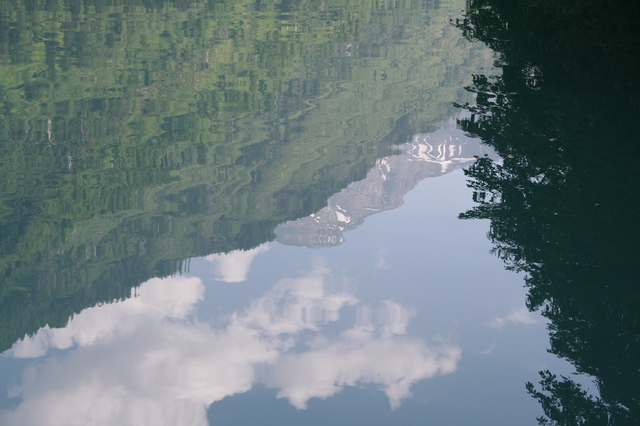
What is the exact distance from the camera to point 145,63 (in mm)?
53531

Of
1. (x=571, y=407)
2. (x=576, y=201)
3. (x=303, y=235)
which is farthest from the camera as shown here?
(x=303, y=235)

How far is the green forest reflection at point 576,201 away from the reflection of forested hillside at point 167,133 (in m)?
12.5

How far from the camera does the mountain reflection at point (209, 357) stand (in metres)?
21.3

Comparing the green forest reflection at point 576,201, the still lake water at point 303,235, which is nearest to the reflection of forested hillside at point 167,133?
the still lake water at point 303,235

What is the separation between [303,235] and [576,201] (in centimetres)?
2138

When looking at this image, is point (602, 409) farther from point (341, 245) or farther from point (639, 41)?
point (639, 41)

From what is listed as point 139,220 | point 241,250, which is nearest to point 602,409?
point 241,250

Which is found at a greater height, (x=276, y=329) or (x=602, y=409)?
(x=602, y=409)

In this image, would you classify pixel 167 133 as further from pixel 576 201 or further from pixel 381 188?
pixel 576 201

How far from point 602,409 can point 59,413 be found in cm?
1530

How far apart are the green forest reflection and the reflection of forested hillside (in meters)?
12.5

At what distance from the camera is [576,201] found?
21.0 metres

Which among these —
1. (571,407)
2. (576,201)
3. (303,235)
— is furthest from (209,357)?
(303,235)

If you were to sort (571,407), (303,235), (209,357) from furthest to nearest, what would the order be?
(303,235), (209,357), (571,407)
